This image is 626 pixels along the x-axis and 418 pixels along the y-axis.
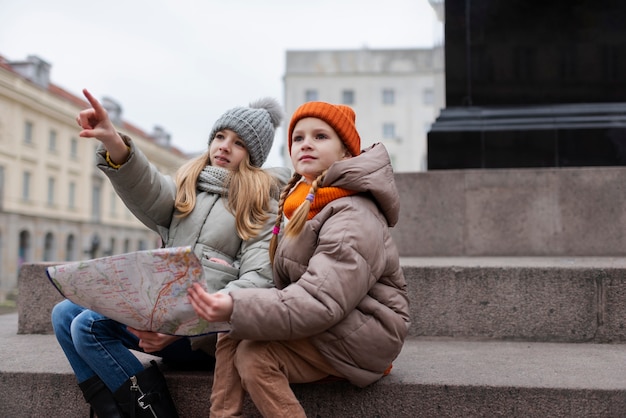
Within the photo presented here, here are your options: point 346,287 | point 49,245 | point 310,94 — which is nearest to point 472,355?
point 346,287

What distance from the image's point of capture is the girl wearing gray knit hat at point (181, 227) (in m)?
2.15

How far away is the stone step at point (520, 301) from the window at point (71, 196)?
35655 mm

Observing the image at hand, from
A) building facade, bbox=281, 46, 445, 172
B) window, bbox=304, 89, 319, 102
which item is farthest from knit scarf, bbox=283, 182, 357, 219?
building facade, bbox=281, 46, 445, 172

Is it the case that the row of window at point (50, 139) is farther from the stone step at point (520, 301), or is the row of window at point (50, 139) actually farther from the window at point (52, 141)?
the stone step at point (520, 301)

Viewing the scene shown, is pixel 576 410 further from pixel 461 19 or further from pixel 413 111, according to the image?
pixel 413 111

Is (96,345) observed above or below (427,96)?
below

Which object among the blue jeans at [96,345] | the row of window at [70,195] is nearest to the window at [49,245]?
the row of window at [70,195]

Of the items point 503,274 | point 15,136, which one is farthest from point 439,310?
point 15,136

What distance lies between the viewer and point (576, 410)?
213 cm

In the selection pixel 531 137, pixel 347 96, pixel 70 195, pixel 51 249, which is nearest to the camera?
pixel 531 137

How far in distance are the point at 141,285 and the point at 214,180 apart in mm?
766

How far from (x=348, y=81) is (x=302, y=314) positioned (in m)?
39.8

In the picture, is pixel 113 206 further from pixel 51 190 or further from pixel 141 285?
pixel 141 285

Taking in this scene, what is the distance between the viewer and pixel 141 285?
1.87 metres
